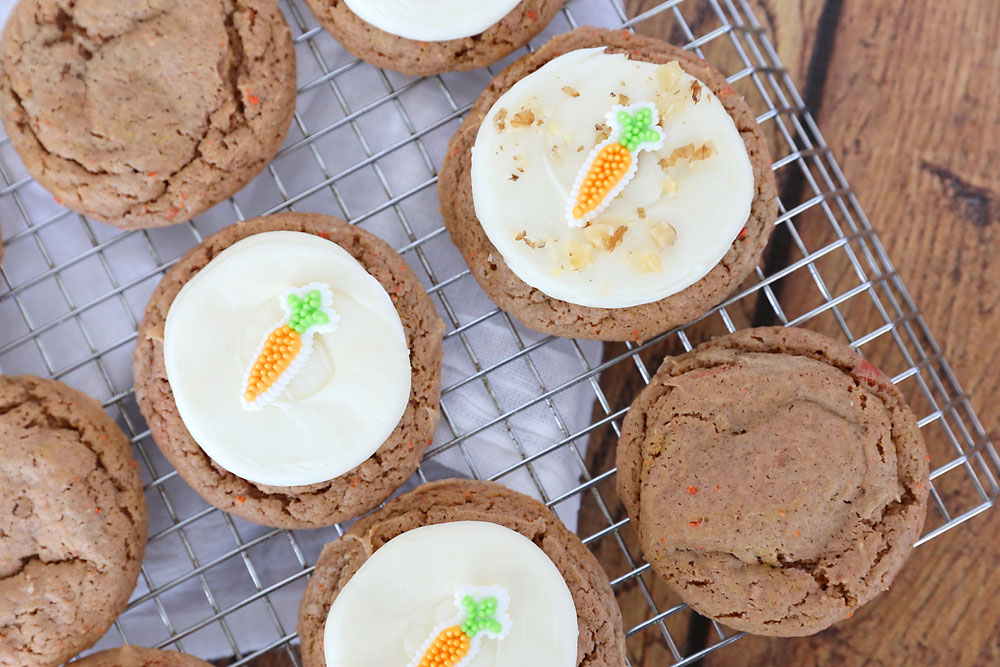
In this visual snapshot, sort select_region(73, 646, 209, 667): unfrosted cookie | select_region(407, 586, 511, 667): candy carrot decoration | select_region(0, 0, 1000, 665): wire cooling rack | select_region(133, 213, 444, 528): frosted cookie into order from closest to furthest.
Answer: select_region(407, 586, 511, 667): candy carrot decoration < select_region(133, 213, 444, 528): frosted cookie < select_region(73, 646, 209, 667): unfrosted cookie < select_region(0, 0, 1000, 665): wire cooling rack

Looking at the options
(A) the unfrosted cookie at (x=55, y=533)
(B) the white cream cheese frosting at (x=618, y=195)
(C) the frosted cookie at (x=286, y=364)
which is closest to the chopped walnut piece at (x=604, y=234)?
(B) the white cream cheese frosting at (x=618, y=195)

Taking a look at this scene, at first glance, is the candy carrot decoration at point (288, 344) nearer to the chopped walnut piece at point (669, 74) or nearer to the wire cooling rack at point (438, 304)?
the wire cooling rack at point (438, 304)

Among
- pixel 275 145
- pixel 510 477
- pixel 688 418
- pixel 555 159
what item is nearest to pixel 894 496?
pixel 688 418

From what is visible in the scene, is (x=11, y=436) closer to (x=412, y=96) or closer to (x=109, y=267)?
(x=109, y=267)

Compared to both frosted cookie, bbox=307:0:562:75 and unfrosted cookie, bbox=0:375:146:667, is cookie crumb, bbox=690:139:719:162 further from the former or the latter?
unfrosted cookie, bbox=0:375:146:667

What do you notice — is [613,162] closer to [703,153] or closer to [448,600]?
[703,153]

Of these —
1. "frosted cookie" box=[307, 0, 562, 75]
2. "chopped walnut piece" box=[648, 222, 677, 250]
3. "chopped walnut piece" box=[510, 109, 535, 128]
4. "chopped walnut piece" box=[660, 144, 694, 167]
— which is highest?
"frosted cookie" box=[307, 0, 562, 75]

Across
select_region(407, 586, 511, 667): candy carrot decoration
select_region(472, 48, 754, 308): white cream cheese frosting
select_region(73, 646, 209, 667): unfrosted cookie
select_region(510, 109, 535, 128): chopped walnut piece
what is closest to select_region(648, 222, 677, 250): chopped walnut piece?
select_region(472, 48, 754, 308): white cream cheese frosting
